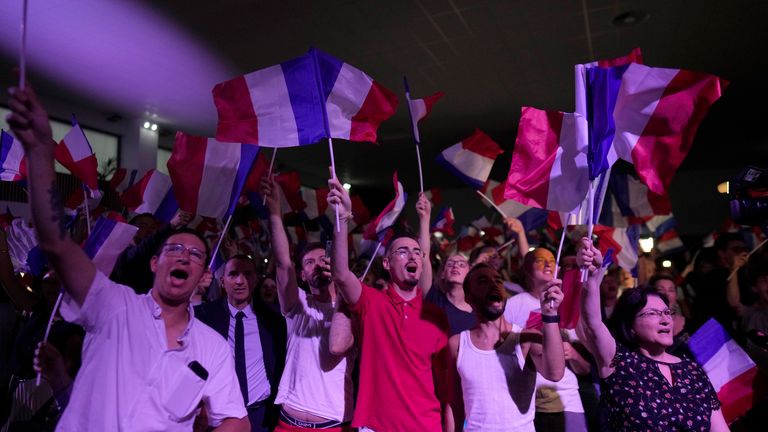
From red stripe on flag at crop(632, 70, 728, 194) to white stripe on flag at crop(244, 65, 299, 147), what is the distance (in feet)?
6.10

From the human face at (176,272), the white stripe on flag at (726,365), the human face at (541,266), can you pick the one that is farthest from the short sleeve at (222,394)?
the white stripe on flag at (726,365)

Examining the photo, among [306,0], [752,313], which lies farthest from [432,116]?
[752,313]

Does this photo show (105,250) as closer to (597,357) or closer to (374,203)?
(597,357)

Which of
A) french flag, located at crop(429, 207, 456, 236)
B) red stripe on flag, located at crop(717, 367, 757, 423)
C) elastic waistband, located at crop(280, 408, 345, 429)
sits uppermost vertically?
french flag, located at crop(429, 207, 456, 236)

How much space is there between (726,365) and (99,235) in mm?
3363

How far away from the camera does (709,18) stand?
6.18 metres

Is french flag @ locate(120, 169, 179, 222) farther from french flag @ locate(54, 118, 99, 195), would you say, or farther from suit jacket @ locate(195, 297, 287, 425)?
suit jacket @ locate(195, 297, 287, 425)

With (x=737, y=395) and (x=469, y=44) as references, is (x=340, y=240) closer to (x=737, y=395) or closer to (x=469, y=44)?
(x=737, y=395)

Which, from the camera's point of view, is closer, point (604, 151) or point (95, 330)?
point (95, 330)

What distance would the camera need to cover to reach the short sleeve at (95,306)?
1.72 meters

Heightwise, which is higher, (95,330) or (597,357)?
(95,330)

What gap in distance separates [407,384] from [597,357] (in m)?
0.92

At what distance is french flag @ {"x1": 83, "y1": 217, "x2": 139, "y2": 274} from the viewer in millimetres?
2293

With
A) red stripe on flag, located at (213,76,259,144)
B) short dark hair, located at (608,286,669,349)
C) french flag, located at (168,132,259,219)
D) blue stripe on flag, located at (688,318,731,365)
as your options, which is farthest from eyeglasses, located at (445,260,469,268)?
red stripe on flag, located at (213,76,259,144)
